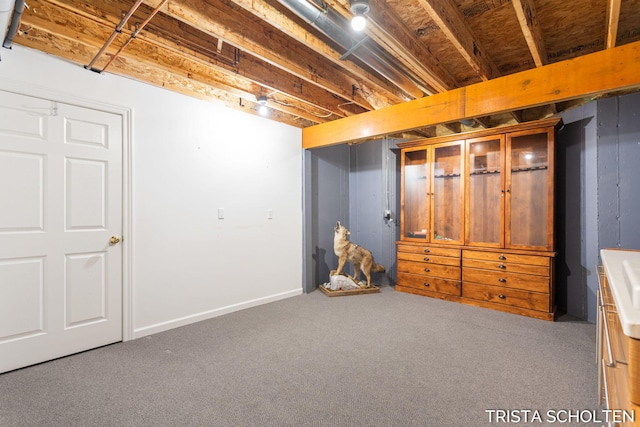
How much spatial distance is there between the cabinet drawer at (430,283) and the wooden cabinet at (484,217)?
0.04ft

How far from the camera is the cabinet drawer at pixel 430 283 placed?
3.85 m

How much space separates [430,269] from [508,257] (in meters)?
0.92

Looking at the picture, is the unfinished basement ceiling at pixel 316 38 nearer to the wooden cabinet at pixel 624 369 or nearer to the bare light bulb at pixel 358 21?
the bare light bulb at pixel 358 21

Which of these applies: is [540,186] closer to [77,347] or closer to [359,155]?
[359,155]

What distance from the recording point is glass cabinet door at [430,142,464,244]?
404 cm

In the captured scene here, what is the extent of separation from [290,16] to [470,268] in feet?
10.8

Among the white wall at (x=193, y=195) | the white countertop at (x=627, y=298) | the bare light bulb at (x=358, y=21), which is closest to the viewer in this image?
the white countertop at (x=627, y=298)

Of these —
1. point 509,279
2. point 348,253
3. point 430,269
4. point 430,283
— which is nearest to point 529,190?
point 509,279

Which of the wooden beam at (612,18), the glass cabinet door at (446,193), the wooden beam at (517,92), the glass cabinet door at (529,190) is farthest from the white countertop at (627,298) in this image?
the glass cabinet door at (446,193)

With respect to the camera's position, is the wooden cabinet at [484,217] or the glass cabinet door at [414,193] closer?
the wooden cabinet at [484,217]

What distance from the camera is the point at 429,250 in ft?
13.3

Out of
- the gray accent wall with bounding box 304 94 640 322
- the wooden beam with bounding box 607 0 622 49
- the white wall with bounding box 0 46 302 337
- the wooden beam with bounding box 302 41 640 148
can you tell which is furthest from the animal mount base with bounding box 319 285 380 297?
the wooden beam with bounding box 607 0 622 49

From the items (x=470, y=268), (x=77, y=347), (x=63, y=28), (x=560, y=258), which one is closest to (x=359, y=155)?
(x=470, y=268)

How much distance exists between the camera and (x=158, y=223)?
2.92 m
